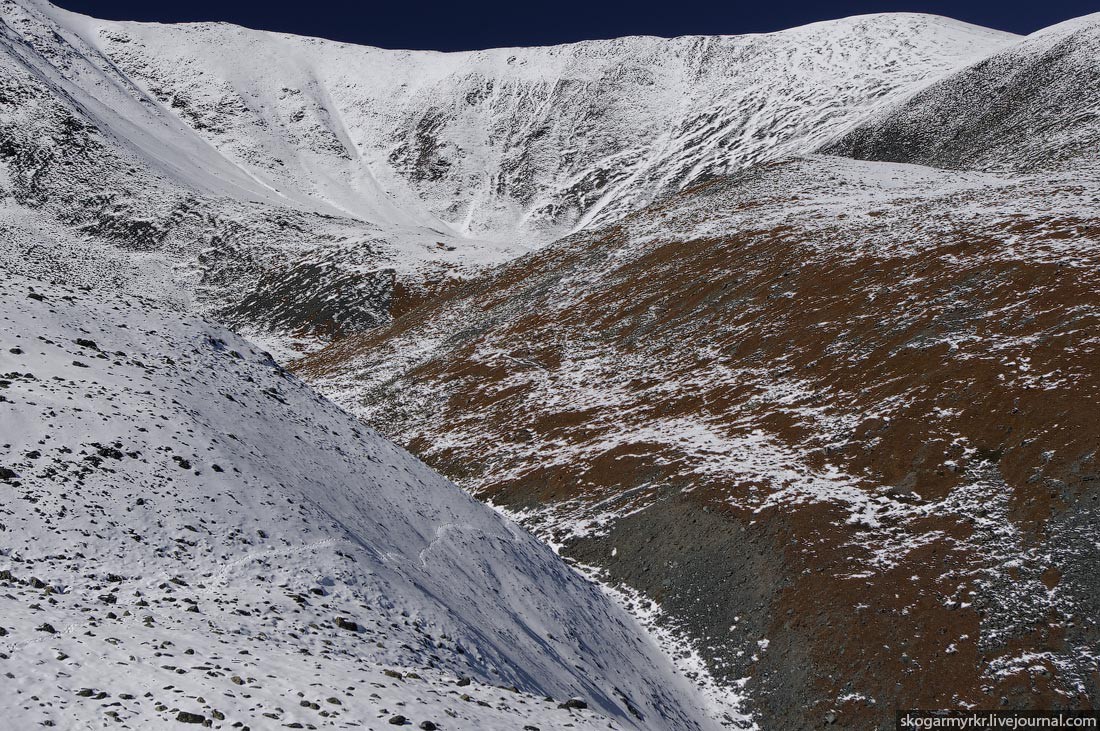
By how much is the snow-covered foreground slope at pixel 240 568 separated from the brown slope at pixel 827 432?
11.3 feet

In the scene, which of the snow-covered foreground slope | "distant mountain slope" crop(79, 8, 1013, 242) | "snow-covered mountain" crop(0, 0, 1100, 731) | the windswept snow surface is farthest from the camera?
"distant mountain slope" crop(79, 8, 1013, 242)

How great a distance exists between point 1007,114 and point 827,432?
8407 cm

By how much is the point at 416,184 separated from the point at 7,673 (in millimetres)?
141789

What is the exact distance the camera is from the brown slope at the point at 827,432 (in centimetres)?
1559

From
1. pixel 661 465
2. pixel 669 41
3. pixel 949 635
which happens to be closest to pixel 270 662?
pixel 949 635

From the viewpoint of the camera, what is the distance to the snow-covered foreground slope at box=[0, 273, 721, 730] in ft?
26.5

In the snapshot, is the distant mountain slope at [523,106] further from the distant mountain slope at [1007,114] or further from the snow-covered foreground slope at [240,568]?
the snow-covered foreground slope at [240,568]

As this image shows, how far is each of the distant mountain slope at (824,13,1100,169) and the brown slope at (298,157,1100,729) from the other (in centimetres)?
3978

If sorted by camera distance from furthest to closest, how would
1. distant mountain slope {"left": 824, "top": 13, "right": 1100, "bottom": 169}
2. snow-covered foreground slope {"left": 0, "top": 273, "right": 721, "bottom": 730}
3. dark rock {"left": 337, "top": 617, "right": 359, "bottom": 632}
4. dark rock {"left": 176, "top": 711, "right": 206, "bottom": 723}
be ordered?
1. distant mountain slope {"left": 824, "top": 13, "right": 1100, "bottom": 169}
2. dark rock {"left": 337, "top": 617, "right": 359, "bottom": 632}
3. snow-covered foreground slope {"left": 0, "top": 273, "right": 721, "bottom": 730}
4. dark rock {"left": 176, "top": 711, "right": 206, "bottom": 723}

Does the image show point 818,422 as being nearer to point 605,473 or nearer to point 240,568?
point 605,473

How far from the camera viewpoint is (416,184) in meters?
142

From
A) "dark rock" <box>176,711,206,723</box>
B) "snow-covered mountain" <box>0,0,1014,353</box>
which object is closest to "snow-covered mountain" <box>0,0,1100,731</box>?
"dark rock" <box>176,711,206,723</box>

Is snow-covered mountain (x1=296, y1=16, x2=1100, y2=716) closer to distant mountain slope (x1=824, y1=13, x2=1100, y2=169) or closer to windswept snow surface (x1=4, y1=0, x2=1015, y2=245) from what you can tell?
distant mountain slope (x1=824, y1=13, x2=1100, y2=169)

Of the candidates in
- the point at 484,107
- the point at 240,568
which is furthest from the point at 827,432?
the point at 484,107
